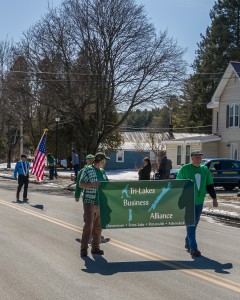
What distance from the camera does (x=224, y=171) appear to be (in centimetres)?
2809

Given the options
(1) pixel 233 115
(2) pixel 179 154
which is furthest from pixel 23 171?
(2) pixel 179 154

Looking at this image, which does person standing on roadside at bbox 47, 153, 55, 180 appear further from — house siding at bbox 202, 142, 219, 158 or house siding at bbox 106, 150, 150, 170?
house siding at bbox 106, 150, 150, 170

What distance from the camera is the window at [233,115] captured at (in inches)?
1497

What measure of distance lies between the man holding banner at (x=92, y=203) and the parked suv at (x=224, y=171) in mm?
18460

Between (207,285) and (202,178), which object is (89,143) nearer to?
(202,178)

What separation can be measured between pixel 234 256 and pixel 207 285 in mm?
2524

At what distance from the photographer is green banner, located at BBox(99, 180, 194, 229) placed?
10.2 metres

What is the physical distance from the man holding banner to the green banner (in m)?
0.14

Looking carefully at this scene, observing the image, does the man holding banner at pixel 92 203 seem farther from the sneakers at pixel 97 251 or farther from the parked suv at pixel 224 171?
the parked suv at pixel 224 171

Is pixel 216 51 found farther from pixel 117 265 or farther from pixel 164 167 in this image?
pixel 117 265

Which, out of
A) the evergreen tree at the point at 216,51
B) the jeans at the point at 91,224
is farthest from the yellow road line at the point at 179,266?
the evergreen tree at the point at 216,51

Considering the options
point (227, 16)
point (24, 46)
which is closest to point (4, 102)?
point (24, 46)

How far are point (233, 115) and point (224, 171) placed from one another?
11168 mm

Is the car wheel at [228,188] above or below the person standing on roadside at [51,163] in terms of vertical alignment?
below
